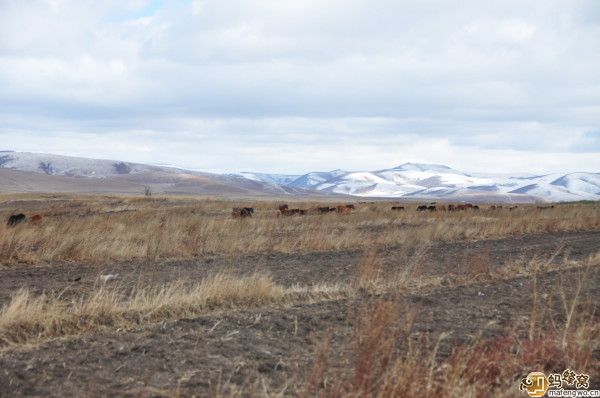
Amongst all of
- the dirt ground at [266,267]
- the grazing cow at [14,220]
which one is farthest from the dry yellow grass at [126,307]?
the grazing cow at [14,220]

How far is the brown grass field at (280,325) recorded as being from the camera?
14.8ft

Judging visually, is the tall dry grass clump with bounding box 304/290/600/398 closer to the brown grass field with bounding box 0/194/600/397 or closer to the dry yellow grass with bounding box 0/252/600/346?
the brown grass field with bounding box 0/194/600/397

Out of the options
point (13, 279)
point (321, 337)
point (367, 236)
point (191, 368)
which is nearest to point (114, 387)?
point (191, 368)

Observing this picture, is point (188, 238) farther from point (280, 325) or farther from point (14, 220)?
point (280, 325)

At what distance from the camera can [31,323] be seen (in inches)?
248

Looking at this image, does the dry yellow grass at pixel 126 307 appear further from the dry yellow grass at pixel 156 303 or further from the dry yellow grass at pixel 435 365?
the dry yellow grass at pixel 435 365

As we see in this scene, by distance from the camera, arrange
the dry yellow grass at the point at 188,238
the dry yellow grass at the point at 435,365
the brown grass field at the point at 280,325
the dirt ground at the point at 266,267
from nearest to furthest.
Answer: the dry yellow grass at the point at 435,365
the brown grass field at the point at 280,325
the dirt ground at the point at 266,267
the dry yellow grass at the point at 188,238

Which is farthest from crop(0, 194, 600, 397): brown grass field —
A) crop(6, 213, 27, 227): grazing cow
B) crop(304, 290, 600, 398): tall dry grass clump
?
crop(6, 213, 27, 227): grazing cow

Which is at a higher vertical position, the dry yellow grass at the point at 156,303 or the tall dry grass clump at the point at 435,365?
the tall dry grass clump at the point at 435,365

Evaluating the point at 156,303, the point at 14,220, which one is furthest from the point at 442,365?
the point at 14,220

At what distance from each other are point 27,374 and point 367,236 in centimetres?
A: 1421

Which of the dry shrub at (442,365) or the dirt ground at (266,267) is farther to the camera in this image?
the dirt ground at (266,267)

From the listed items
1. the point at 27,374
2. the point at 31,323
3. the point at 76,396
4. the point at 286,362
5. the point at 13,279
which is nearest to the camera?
the point at 76,396

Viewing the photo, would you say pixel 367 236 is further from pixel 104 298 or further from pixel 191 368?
pixel 191 368
